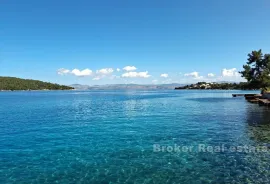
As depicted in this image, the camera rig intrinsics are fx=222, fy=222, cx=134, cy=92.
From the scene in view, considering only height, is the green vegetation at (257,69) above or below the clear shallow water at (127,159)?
above

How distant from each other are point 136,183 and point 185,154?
319 inches

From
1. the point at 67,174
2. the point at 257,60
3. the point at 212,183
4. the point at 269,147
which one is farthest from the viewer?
the point at 257,60

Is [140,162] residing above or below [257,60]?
below

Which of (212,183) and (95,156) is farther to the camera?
(95,156)

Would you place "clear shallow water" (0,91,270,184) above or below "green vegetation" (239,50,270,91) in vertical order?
below

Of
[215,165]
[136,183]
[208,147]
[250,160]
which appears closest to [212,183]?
[215,165]

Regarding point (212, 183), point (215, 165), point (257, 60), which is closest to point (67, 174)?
point (212, 183)

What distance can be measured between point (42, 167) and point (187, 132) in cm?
2061

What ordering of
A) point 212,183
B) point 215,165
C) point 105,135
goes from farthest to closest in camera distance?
1. point 105,135
2. point 215,165
3. point 212,183

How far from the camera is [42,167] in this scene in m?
19.2

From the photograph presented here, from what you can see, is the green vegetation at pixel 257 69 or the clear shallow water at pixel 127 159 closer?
the clear shallow water at pixel 127 159

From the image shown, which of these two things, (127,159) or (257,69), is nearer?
(127,159)

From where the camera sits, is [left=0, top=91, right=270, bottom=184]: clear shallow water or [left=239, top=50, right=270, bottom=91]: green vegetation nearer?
[left=0, top=91, right=270, bottom=184]: clear shallow water

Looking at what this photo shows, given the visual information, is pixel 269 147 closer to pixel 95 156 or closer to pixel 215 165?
pixel 215 165
